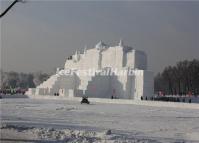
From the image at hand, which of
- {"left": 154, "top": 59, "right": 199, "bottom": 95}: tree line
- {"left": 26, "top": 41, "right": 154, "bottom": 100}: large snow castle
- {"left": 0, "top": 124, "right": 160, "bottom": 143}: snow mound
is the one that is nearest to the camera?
{"left": 0, "top": 124, "right": 160, "bottom": 143}: snow mound

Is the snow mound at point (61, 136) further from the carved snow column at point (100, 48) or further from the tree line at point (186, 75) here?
the tree line at point (186, 75)

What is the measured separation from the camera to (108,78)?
59.5 m

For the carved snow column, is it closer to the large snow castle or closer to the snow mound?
the large snow castle

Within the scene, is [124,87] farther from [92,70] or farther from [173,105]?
[173,105]

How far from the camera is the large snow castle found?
55.4 m

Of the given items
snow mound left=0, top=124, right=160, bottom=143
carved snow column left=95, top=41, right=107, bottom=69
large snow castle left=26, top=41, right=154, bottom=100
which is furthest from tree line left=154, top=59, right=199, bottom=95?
snow mound left=0, top=124, right=160, bottom=143

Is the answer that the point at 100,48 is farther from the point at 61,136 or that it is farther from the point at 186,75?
the point at 61,136

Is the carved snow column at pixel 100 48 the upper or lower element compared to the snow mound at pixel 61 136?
upper

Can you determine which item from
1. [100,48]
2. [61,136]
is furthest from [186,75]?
[61,136]

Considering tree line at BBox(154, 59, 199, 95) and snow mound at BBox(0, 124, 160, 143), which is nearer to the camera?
snow mound at BBox(0, 124, 160, 143)

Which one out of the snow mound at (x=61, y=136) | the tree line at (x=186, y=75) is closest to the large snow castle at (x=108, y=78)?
the tree line at (x=186, y=75)

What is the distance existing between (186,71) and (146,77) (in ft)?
67.7

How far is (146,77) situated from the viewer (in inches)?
2147

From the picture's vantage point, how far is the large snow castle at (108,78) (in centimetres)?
5541
